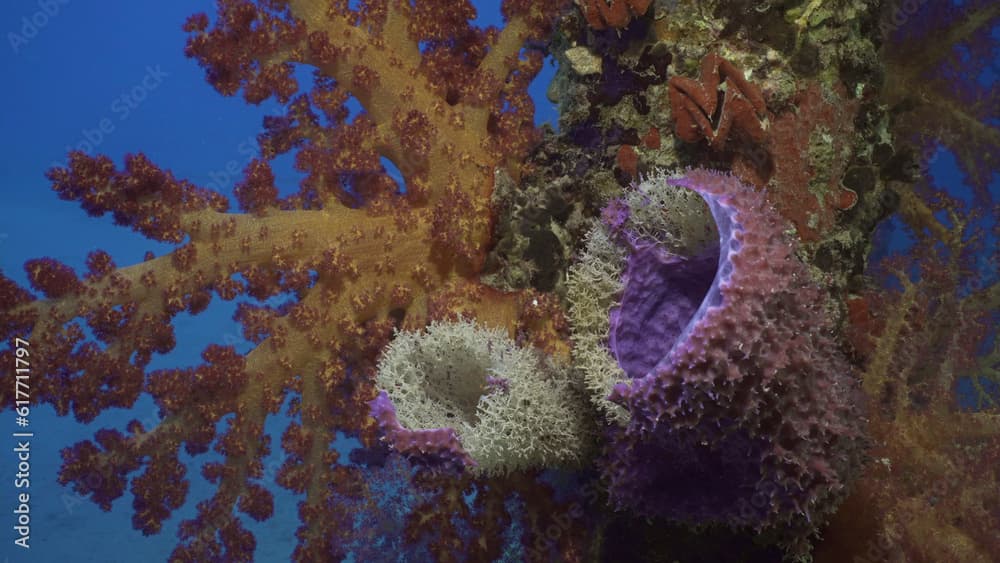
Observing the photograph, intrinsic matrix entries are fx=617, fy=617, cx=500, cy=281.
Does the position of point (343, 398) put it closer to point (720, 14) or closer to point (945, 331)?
point (720, 14)

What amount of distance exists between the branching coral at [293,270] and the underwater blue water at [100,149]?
1.79 ft

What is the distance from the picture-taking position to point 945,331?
312 centimetres

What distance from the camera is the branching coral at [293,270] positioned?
291 centimetres

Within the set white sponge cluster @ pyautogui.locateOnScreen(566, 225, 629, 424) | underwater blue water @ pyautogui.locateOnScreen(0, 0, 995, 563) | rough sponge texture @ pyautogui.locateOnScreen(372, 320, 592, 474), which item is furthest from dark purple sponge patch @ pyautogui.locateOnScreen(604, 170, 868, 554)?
underwater blue water @ pyautogui.locateOnScreen(0, 0, 995, 563)

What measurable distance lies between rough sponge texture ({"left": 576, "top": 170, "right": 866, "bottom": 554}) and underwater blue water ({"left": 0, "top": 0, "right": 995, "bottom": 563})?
91.5 inches

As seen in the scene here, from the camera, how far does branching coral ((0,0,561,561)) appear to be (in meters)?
2.91

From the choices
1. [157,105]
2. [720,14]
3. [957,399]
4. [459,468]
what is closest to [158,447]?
[459,468]

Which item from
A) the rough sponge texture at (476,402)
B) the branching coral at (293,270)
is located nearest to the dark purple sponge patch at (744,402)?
the rough sponge texture at (476,402)

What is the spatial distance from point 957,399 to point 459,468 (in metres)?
2.53

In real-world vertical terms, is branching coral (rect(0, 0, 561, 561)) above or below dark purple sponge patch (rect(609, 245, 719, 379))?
above

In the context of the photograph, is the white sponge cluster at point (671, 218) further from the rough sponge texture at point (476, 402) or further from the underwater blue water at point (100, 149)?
the underwater blue water at point (100, 149)
